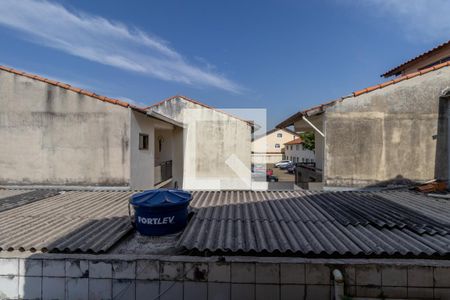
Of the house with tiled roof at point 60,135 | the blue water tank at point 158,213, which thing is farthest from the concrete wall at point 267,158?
the blue water tank at point 158,213

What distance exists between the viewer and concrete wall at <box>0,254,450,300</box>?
2920mm

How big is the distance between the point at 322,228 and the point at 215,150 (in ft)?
36.8

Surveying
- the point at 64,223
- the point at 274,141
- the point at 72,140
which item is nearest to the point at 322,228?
the point at 64,223

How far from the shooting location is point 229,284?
2.99 metres

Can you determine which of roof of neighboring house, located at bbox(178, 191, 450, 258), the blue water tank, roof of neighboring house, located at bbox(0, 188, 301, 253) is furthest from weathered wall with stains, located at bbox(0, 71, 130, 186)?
the blue water tank

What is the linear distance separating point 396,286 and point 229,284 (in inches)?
78.0

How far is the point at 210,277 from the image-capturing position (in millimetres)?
3008

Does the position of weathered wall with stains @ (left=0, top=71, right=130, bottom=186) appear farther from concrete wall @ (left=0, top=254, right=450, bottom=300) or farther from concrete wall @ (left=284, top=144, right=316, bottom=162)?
concrete wall @ (left=284, top=144, right=316, bottom=162)

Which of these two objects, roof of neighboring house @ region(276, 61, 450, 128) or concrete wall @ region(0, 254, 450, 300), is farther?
roof of neighboring house @ region(276, 61, 450, 128)

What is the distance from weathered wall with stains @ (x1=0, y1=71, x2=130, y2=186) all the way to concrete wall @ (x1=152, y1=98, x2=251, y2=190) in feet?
21.9

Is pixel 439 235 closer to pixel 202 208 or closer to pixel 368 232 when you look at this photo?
pixel 368 232

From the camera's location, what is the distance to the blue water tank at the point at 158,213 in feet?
12.0

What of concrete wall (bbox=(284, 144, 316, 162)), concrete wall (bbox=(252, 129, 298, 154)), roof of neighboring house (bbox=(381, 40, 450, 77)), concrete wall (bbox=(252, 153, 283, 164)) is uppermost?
roof of neighboring house (bbox=(381, 40, 450, 77))

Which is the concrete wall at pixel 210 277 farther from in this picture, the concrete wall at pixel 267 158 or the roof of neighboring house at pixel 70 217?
the concrete wall at pixel 267 158
